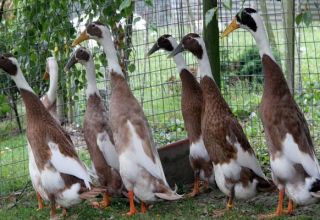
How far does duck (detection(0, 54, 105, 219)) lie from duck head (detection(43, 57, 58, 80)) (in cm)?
82

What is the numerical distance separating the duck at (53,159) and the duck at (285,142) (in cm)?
154

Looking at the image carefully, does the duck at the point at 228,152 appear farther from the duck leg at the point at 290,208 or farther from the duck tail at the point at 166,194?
the duck tail at the point at 166,194

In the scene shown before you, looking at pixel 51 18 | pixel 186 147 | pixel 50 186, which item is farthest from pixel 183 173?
pixel 51 18

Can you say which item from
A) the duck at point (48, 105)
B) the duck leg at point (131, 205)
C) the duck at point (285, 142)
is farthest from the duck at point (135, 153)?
the duck at point (285, 142)

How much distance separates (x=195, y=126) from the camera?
6270 mm

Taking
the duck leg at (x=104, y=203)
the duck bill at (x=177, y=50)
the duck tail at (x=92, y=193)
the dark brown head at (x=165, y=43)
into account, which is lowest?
the duck leg at (x=104, y=203)

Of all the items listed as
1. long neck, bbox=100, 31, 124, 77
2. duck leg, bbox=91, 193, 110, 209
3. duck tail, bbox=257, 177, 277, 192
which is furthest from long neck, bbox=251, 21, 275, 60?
duck leg, bbox=91, 193, 110, 209

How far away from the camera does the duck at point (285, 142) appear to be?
5199mm

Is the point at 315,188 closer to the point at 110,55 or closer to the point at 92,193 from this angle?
the point at 92,193

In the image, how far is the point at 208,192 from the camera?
21.3ft

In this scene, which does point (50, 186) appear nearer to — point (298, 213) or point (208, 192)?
point (208, 192)

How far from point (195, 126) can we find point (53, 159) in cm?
146

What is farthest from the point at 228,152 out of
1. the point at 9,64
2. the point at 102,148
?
the point at 9,64

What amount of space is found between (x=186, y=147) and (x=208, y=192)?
1.90 feet
